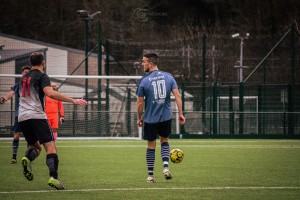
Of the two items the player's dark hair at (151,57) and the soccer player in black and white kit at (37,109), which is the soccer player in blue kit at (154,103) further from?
the soccer player in black and white kit at (37,109)

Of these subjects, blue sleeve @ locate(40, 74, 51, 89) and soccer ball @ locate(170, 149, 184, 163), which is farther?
soccer ball @ locate(170, 149, 184, 163)

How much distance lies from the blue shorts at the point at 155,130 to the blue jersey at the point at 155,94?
75mm

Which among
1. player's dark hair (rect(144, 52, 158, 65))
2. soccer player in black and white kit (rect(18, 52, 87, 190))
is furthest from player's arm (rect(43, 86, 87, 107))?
player's dark hair (rect(144, 52, 158, 65))

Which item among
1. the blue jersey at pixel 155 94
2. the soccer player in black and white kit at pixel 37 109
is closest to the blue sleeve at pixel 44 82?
the soccer player in black and white kit at pixel 37 109

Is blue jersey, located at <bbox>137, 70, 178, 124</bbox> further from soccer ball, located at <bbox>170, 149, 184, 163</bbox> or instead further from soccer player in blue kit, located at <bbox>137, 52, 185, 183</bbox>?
soccer ball, located at <bbox>170, 149, 184, 163</bbox>

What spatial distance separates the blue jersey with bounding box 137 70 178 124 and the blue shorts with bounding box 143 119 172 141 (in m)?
0.08

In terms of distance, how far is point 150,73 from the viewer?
36.6ft

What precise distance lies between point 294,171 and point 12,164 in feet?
20.8

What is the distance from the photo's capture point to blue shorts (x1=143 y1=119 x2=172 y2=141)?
11.1m

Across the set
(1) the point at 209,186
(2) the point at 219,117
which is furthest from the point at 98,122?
(1) the point at 209,186

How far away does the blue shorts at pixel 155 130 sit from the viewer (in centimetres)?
1108

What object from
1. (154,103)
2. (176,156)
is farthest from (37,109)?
(176,156)

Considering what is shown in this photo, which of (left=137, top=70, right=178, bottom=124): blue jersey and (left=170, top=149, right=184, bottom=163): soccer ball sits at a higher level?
(left=137, top=70, right=178, bottom=124): blue jersey

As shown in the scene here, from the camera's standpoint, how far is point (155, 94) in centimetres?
1112
